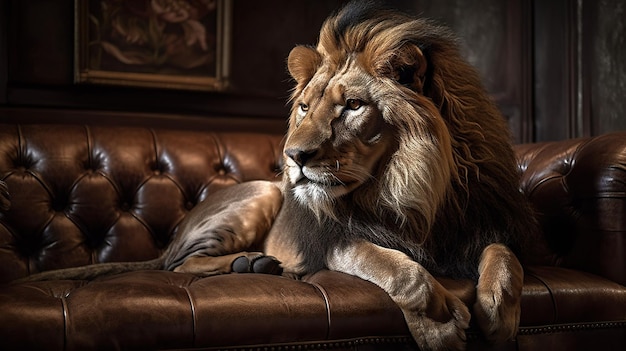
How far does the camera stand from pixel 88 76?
12.2ft

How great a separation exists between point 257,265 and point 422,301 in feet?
2.32

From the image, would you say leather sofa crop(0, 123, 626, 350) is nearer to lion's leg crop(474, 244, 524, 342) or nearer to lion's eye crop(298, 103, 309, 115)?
lion's leg crop(474, 244, 524, 342)

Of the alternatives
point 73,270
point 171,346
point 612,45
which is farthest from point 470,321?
point 612,45

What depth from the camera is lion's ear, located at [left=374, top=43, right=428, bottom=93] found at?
2297mm

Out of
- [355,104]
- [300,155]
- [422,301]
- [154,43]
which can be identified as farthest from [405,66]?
[154,43]

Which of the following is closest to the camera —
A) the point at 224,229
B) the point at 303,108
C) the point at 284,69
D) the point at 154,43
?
the point at 303,108

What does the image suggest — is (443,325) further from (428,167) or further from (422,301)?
(428,167)

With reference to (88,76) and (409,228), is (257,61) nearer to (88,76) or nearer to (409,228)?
(88,76)

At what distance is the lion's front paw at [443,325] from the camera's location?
1999 mm

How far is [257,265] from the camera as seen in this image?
250cm

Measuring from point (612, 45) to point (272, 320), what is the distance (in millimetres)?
2609

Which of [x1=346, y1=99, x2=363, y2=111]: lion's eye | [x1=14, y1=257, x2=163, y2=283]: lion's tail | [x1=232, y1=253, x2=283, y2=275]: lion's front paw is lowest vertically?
[x1=14, y1=257, x2=163, y2=283]: lion's tail

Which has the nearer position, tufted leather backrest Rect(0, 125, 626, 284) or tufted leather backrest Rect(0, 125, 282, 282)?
tufted leather backrest Rect(0, 125, 626, 284)

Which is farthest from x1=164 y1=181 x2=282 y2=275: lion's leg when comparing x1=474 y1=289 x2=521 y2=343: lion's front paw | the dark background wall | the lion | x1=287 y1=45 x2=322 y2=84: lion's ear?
the dark background wall
